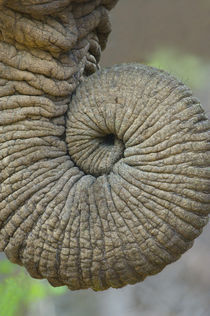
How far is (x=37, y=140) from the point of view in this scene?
189 centimetres

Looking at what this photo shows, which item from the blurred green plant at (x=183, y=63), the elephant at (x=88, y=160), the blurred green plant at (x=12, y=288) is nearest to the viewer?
the elephant at (x=88, y=160)

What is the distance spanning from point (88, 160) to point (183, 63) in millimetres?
1865

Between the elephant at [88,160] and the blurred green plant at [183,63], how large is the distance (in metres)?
1.65

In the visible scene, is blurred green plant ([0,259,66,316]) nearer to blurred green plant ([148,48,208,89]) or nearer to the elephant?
blurred green plant ([148,48,208,89])

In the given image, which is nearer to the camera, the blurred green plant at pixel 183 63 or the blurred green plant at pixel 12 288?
the blurred green plant at pixel 183 63

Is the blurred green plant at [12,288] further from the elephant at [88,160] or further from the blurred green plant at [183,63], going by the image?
the elephant at [88,160]

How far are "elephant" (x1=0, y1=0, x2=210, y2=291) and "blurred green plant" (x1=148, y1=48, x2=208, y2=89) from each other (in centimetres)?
165

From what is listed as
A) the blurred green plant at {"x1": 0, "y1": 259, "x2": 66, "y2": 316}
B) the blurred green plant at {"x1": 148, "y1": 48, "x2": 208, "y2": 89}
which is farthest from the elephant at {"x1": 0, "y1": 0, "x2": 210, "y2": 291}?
the blurred green plant at {"x1": 0, "y1": 259, "x2": 66, "y2": 316}

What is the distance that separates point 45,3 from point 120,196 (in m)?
0.57

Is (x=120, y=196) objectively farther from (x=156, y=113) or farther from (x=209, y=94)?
(x=209, y=94)

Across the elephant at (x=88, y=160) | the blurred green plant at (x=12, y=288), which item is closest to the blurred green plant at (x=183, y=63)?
the blurred green plant at (x=12, y=288)

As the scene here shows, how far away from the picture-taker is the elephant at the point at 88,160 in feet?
5.89

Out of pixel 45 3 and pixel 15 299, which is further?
pixel 15 299

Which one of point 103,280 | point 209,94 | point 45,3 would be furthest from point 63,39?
point 209,94
